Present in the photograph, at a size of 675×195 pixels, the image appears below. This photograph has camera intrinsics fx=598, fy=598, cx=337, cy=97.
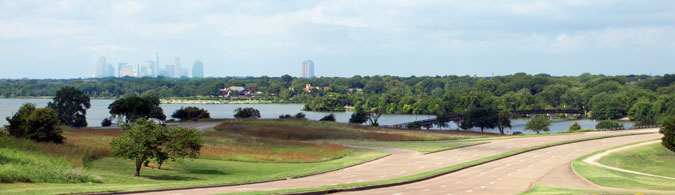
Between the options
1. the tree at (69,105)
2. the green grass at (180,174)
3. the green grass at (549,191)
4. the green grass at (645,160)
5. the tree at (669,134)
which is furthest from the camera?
the tree at (69,105)

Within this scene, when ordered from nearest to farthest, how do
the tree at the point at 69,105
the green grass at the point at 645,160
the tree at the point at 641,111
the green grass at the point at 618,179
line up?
the green grass at the point at 618,179 → the green grass at the point at 645,160 → the tree at the point at 69,105 → the tree at the point at 641,111

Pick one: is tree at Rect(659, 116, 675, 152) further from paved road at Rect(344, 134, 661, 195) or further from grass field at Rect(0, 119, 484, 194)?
grass field at Rect(0, 119, 484, 194)

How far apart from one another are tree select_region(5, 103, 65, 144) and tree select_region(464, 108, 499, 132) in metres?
86.4

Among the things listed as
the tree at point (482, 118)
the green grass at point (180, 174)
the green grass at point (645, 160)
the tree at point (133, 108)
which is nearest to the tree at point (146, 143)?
the green grass at point (180, 174)

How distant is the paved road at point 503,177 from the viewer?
1175 inches

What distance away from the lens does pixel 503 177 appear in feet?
120

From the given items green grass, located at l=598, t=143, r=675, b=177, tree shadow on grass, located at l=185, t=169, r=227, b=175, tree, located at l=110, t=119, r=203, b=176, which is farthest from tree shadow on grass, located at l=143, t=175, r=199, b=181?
green grass, located at l=598, t=143, r=675, b=177

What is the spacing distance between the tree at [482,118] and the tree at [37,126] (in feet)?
283

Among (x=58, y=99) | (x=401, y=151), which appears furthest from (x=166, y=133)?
(x=58, y=99)

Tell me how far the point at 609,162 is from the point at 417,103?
14940 centimetres

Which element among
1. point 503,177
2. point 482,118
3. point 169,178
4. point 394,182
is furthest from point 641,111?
point 169,178

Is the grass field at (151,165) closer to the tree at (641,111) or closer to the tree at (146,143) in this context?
the tree at (146,143)

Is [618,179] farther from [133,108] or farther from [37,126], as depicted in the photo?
[133,108]

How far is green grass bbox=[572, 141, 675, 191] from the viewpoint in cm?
3400
